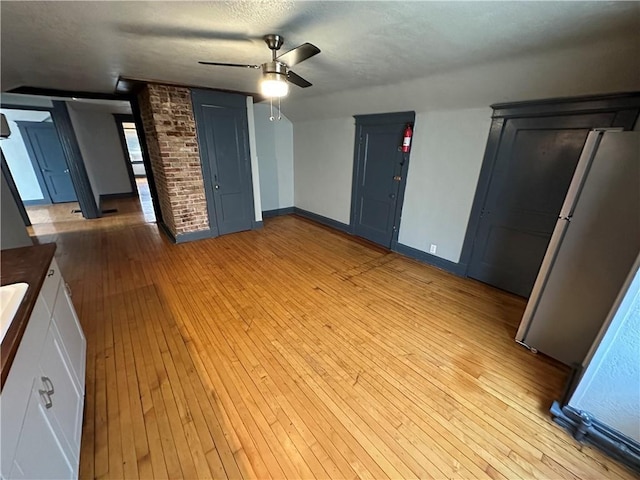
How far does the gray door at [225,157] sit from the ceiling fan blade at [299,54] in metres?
2.50

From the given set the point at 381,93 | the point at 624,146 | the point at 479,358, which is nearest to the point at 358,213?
the point at 381,93

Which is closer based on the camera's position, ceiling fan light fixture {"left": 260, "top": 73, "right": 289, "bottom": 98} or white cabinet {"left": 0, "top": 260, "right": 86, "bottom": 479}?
white cabinet {"left": 0, "top": 260, "right": 86, "bottom": 479}

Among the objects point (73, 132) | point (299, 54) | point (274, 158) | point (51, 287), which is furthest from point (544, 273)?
point (73, 132)

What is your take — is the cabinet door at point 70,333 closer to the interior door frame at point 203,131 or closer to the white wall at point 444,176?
the interior door frame at point 203,131

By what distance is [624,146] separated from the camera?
1521mm

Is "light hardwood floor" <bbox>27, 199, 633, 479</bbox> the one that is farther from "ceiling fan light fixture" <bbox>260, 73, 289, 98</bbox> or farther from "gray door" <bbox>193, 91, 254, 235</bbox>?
"ceiling fan light fixture" <bbox>260, 73, 289, 98</bbox>

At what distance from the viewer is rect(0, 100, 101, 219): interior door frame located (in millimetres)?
5059

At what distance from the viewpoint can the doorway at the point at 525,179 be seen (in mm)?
2277

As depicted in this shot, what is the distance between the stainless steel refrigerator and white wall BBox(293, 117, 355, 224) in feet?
10.6

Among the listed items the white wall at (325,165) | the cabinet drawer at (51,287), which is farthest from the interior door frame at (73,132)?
the cabinet drawer at (51,287)

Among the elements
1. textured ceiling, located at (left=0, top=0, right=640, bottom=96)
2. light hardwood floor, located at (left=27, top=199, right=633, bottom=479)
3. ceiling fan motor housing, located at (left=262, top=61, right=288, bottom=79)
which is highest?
textured ceiling, located at (left=0, top=0, right=640, bottom=96)

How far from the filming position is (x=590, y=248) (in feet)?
5.65

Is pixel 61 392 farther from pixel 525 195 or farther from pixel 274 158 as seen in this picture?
pixel 274 158

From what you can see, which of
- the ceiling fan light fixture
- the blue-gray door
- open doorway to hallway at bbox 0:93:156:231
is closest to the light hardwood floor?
the ceiling fan light fixture
